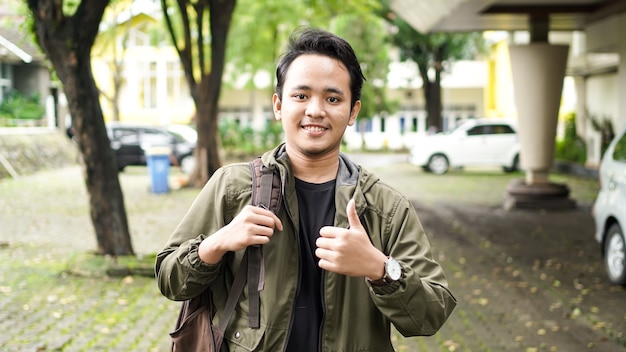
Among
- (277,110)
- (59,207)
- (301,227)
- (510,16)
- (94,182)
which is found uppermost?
(510,16)

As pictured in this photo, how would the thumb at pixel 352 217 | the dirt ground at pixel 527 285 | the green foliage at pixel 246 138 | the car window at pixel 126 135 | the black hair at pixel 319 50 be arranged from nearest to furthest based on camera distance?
the thumb at pixel 352 217 → the black hair at pixel 319 50 → the dirt ground at pixel 527 285 → the car window at pixel 126 135 → the green foliage at pixel 246 138

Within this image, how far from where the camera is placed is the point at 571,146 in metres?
30.5

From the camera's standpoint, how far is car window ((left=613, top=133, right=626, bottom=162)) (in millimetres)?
9938

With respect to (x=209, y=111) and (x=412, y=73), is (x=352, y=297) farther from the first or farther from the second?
A: (x=412, y=73)

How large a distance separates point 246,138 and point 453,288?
26.0 meters

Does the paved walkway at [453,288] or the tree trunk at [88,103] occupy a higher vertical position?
the tree trunk at [88,103]

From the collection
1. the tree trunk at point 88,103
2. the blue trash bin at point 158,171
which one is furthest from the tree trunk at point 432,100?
the tree trunk at point 88,103

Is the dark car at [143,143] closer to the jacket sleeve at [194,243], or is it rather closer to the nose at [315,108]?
the jacket sleeve at [194,243]

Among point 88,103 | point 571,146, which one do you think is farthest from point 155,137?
point 88,103

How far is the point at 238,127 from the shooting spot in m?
35.5

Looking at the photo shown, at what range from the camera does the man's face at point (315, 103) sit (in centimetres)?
268

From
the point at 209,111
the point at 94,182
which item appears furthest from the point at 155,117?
the point at 94,182

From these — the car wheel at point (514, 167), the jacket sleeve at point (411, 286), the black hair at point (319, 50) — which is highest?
the black hair at point (319, 50)

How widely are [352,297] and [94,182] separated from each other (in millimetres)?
8290
